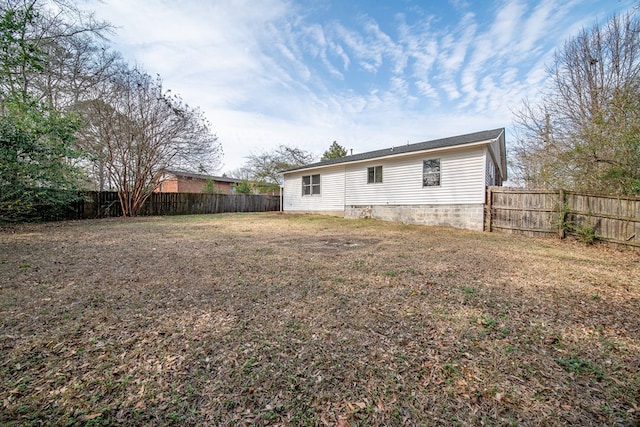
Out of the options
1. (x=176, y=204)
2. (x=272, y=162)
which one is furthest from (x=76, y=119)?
(x=272, y=162)

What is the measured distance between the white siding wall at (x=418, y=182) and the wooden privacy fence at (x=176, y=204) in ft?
31.3

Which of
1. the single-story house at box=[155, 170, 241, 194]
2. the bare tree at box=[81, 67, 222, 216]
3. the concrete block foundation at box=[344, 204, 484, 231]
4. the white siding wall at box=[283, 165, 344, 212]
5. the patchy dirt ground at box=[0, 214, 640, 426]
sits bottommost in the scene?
the patchy dirt ground at box=[0, 214, 640, 426]

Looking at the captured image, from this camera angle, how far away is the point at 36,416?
4.64ft

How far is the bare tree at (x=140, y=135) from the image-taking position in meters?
11.5

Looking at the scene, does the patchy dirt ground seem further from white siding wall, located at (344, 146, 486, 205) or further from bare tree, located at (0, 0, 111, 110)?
bare tree, located at (0, 0, 111, 110)

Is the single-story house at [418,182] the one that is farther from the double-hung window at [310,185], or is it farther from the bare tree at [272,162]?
the bare tree at [272,162]

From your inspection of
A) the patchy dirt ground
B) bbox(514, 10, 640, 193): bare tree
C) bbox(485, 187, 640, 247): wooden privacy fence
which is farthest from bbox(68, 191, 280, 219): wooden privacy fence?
bbox(514, 10, 640, 193): bare tree

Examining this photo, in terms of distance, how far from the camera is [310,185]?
14945mm

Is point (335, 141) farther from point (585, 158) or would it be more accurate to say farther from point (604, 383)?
point (604, 383)

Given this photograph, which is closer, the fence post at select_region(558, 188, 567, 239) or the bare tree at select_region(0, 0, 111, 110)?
the bare tree at select_region(0, 0, 111, 110)

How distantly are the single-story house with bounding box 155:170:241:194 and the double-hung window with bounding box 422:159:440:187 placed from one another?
40.9ft

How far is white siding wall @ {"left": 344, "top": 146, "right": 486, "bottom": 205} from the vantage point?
357 inches

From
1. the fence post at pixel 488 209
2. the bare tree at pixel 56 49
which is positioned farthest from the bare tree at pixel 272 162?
the fence post at pixel 488 209

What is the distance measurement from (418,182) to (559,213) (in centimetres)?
441
